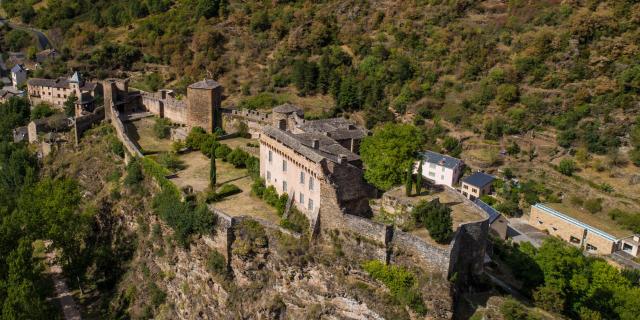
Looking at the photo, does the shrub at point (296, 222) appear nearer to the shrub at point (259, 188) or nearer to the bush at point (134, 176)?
the shrub at point (259, 188)

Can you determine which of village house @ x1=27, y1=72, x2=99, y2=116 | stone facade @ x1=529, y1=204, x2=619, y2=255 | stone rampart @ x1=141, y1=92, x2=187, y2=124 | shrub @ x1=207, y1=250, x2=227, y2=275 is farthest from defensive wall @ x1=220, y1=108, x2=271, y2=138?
stone facade @ x1=529, y1=204, x2=619, y2=255

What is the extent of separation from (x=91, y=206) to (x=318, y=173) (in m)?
25.2

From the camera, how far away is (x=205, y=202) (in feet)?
128

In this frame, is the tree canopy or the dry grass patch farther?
the dry grass patch

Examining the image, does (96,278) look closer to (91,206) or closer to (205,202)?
(91,206)

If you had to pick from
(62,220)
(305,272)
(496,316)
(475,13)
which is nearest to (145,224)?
(62,220)

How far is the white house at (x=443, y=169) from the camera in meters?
55.7

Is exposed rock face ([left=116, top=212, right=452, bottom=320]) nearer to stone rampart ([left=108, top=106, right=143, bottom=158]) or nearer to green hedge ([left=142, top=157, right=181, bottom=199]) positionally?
green hedge ([left=142, top=157, right=181, bottom=199])

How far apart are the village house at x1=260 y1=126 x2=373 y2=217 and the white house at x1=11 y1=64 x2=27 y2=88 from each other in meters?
53.1

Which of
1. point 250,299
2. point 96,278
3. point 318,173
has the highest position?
point 318,173

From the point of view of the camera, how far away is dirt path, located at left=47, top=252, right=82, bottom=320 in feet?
137

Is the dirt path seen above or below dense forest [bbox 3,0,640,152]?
below

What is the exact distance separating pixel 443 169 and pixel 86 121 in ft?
122

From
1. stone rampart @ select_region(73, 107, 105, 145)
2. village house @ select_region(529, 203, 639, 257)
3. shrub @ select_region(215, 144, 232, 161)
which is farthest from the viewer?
stone rampart @ select_region(73, 107, 105, 145)
